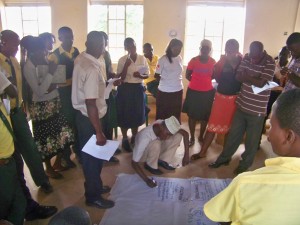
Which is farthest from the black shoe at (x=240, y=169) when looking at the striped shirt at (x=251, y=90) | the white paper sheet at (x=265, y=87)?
the white paper sheet at (x=265, y=87)

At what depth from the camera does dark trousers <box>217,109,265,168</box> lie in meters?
2.81

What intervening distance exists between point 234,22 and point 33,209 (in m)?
5.32

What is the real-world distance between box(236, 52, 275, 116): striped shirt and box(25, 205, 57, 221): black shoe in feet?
6.64

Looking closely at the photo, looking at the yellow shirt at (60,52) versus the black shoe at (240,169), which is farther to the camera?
the black shoe at (240,169)

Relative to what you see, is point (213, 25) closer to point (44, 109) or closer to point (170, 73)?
point (170, 73)

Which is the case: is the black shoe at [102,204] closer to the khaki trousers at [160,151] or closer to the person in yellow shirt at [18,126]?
the person in yellow shirt at [18,126]

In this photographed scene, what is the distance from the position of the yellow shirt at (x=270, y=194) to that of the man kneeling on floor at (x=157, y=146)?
5.97 ft

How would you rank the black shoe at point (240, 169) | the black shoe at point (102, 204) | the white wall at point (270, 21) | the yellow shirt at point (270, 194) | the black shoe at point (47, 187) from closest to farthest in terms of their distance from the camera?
the yellow shirt at point (270, 194)
the black shoe at point (102, 204)
the black shoe at point (47, 187)
the black shoe at point (240, 169)
the white wall at point (270, 21)

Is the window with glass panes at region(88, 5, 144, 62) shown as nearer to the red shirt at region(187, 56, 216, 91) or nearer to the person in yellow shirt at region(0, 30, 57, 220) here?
the red shirt at region(187, 56, 216, 91)

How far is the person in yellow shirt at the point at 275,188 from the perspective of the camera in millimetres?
800

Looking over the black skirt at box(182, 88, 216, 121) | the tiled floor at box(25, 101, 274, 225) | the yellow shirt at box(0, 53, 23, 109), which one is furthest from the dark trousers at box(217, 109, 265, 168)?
the yellow shirt at box(0, 53, 23, 109)

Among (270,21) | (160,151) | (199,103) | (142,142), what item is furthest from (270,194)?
(270,21)

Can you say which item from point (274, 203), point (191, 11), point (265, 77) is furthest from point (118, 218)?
point (191, 11)

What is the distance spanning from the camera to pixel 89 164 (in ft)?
7.41
